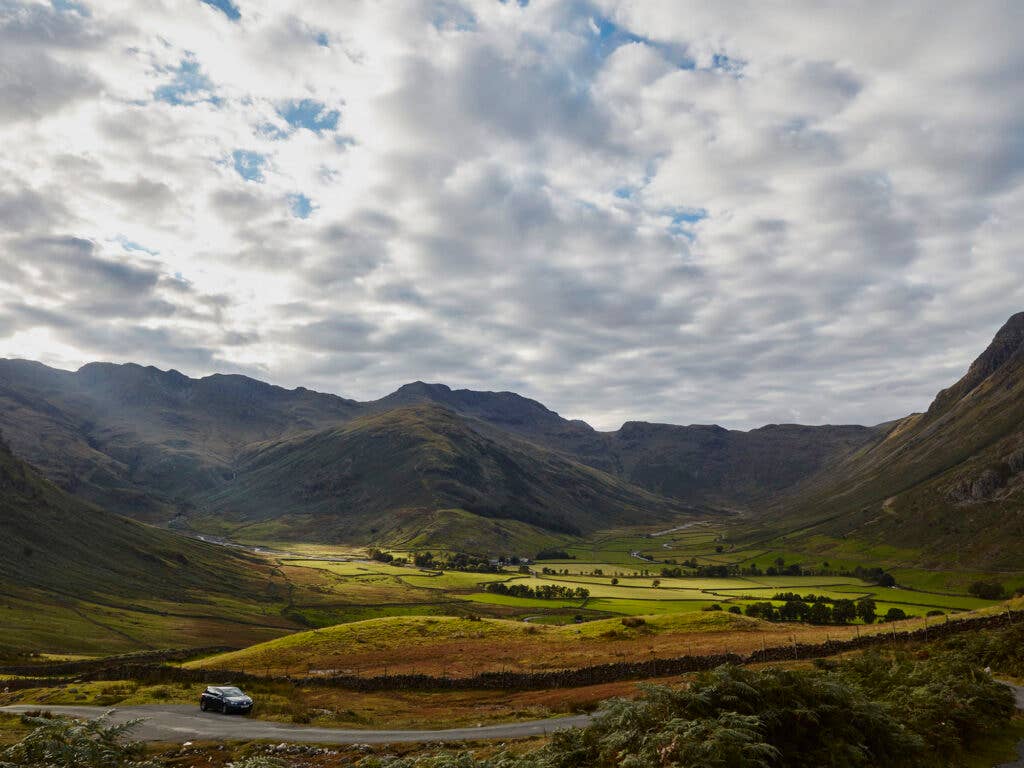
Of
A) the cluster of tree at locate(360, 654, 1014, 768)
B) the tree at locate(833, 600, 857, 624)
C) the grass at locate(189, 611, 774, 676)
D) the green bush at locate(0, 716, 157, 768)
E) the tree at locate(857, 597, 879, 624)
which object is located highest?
the cluster of tree at locate(360, 654, 1014, 768)

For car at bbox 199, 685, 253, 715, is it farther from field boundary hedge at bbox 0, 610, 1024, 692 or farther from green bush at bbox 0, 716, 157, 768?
green bush at bbox 0, 716, 157, 768

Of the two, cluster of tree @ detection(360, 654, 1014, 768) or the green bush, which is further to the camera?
the green bush

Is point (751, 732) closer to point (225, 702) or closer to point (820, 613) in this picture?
point (225, 702)

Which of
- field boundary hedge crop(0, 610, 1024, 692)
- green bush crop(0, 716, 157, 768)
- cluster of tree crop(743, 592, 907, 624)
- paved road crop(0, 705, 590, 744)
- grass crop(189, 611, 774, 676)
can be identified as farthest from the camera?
cluster of tree crop(743, 592, 907, 624)

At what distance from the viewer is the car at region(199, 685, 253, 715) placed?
161 feet

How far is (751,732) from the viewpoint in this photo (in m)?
18.4

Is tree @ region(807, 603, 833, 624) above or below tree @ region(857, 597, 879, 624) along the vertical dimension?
below

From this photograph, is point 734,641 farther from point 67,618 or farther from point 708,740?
point 67,618

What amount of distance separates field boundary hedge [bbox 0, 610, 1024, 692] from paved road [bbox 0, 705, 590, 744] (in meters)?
14.0

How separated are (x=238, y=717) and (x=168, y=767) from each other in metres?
16.3

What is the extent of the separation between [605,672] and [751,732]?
40.7 meters

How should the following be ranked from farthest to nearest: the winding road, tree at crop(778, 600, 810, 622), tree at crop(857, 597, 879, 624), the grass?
tree at crop(778, 600, 810, 622)
tree at crop(857, 597, 879, 624)
the grass
the winding road

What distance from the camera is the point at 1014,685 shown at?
124 ft

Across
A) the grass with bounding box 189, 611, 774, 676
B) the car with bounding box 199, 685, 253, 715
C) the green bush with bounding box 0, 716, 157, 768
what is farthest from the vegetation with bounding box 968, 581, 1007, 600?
the green bush with bounding box 0, 716, 157, 768
